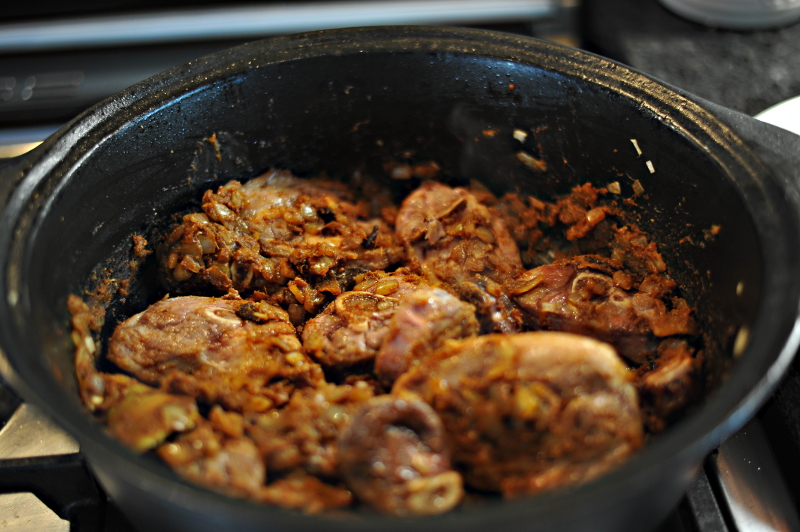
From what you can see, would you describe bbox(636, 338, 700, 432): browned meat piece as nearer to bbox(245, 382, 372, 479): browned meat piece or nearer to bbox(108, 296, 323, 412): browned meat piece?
bbox(245, 382, 372, 479): browned meat piece

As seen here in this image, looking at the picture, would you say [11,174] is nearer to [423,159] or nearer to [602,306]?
[423,159]

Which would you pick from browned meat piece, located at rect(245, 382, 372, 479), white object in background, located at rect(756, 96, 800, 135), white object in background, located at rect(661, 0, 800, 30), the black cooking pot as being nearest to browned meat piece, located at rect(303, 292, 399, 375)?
browned meat piece, located at rect(245, 382, 372, 479)

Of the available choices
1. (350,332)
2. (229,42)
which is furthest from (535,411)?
(229,42)

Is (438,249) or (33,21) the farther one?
(33,21)

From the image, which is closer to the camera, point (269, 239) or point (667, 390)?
point (667, 390)

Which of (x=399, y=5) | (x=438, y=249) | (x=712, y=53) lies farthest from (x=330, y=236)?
(x=712, y=53)

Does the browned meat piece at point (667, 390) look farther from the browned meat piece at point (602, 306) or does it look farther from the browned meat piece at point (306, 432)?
the browned meat piece at point (306, 432)

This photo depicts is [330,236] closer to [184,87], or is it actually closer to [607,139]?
[184,87]

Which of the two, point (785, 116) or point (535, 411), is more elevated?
point (785, 116)
